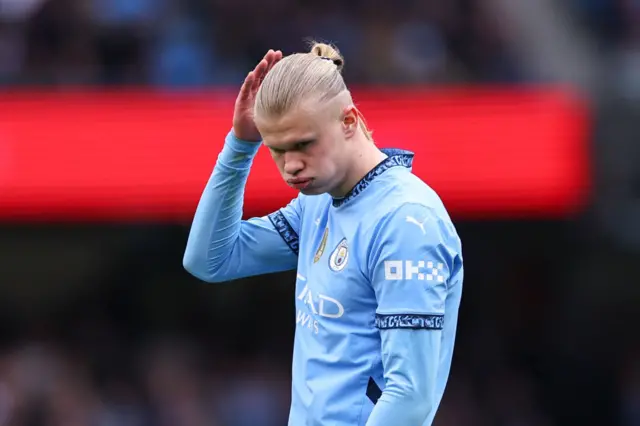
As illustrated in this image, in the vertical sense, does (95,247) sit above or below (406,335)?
below

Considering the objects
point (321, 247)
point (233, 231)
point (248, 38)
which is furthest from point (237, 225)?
point (248, 38)

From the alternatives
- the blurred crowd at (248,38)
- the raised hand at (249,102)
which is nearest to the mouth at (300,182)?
the raised hand at (249,102)

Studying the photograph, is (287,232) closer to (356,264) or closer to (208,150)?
(356,264)

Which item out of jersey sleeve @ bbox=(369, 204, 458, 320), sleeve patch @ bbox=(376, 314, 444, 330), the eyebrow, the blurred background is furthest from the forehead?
the blurred background

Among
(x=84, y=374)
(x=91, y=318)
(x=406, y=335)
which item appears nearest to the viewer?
(x=406, y=335)

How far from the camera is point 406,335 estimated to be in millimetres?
2859

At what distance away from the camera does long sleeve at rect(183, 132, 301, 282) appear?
3.38 meters

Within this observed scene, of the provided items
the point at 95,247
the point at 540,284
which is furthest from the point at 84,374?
the point at 540,284

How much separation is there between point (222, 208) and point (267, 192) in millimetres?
4971

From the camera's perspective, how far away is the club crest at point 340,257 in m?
3.04

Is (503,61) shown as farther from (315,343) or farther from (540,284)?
(315,343)

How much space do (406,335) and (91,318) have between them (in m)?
8.15

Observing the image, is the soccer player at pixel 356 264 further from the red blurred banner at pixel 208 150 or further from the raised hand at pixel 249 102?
the red blurred banner at pixel 208 150

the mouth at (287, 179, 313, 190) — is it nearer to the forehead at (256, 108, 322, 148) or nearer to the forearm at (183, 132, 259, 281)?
the forehead at (256, 108, 322, 148)
